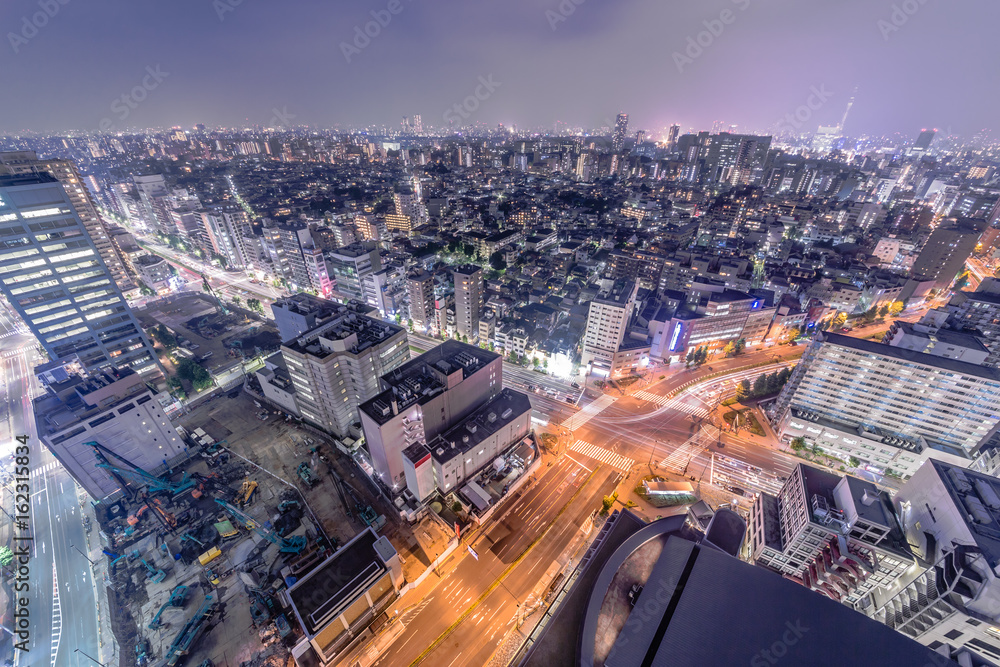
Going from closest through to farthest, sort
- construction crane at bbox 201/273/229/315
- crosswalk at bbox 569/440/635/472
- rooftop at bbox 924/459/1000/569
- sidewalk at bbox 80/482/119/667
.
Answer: rooftop at bbox 924/459/1000/569
sidewalk at bbox 80/482/119/667
crosswalk at bbox 569/440/635/472
construction crane at bbox 201/273/229/315

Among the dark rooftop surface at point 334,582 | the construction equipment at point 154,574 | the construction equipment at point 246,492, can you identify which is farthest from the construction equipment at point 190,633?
the dark rooftop surface at point 334,582

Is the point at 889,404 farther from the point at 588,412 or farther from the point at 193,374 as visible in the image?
the point at 193,374

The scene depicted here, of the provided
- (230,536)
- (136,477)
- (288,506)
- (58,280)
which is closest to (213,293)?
(58,280)

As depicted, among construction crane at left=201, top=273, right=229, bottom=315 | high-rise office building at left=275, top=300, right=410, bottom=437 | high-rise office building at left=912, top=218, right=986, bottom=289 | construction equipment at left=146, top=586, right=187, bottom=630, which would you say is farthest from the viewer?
high-rise office building at left=912, top=218, right=986, bottom=289

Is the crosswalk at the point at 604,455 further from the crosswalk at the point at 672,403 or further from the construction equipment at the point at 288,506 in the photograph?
the construction equipment at the point at 288,506

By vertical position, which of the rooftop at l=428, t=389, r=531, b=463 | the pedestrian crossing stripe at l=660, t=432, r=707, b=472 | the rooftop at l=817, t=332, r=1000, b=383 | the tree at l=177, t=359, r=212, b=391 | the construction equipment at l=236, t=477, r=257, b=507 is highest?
the rooftop at l=817, t=332, r=1000, b=383

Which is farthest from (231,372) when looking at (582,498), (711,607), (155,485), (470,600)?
(711,607)

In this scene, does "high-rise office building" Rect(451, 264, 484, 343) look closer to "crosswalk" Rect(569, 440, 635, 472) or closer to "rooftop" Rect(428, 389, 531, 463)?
"rooftop" Rect(428, 389, 531, 463)

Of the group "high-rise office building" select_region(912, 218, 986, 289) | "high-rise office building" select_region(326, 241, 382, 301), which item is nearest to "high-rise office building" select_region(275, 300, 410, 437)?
"high-rise office building" select_region(326, 241, 382, 301)

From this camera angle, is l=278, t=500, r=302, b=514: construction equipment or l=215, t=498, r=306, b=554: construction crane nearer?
l=215, t=498, r=306, b=554: construction crane
